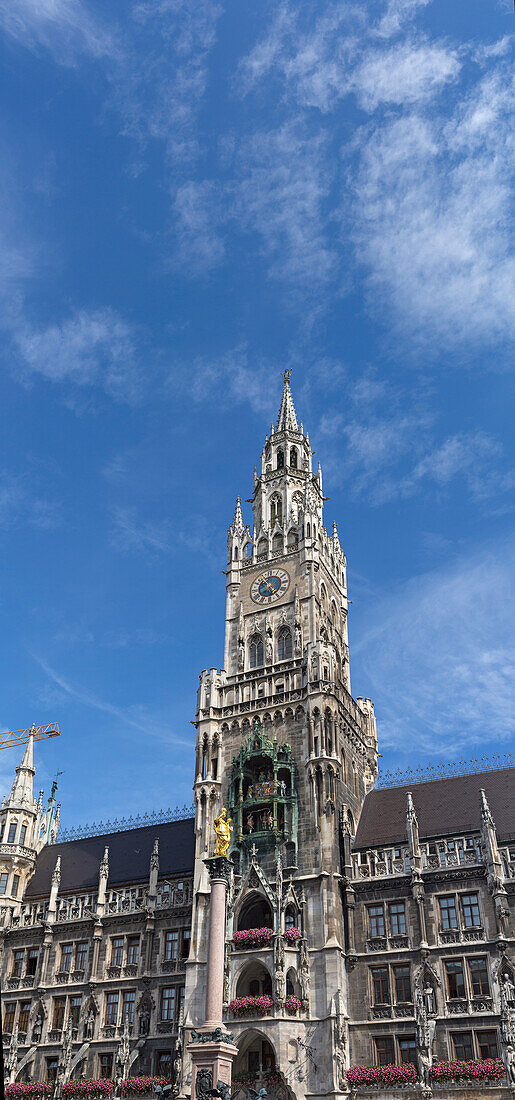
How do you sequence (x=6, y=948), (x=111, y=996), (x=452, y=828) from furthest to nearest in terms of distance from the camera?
(x=6, y=948) < (x=111, y=996) < (x=452, y=828)

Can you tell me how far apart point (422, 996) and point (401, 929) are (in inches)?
137

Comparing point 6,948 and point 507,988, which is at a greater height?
point 6,948

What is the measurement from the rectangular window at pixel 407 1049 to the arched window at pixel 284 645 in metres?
22.0

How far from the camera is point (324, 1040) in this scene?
40.9 m

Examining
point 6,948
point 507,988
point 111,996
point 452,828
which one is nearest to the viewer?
point 507,988

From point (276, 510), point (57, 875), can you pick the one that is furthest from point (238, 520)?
point (57, 875)

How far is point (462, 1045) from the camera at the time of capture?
3997cm

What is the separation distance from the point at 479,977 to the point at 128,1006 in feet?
68.6

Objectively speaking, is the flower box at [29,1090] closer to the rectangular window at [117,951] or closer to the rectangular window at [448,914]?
the rectangular window at [117,951]

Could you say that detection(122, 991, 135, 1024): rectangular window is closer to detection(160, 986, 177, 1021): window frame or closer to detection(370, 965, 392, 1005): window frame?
detection(160, 986, 177, 1021): window frame

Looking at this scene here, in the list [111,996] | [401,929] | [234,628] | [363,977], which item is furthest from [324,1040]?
[234,628]

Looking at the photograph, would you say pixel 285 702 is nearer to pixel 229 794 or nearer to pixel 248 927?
pixel 229 794

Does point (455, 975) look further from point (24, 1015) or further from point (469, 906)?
point (24, 1015)

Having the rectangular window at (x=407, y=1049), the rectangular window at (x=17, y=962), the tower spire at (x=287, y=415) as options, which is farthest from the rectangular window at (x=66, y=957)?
the tower spire at (x=287, y=415)
